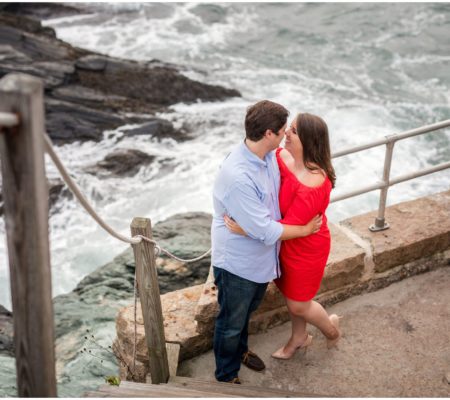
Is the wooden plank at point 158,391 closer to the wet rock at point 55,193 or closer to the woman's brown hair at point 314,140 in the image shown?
the woman's brown hair at point 314,140

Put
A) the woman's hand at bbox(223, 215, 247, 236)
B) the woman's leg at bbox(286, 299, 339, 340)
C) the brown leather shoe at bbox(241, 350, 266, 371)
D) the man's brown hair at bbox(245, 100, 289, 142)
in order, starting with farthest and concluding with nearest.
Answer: the brown leather shoe at bbox(241, 350, 266, 371) → the woman's leg at bbox(286, 299, 339, 340) → the woman's hand at bbox(223, 215, 247, 236) → the man's brown hair at bbox(245, 100, 289, 142)

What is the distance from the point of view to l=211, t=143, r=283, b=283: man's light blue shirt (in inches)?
116

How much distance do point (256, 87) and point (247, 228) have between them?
40.6ft

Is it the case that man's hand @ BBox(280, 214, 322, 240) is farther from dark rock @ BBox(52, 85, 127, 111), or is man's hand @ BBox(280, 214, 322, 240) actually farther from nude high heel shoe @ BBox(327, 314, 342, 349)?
dark rock @ BBox(52, 85, 127, 111)

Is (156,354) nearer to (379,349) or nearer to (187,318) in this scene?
(187,318)

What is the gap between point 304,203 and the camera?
10.3 ft

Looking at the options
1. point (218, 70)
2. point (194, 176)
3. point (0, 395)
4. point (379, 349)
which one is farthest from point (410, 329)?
point (218, 70)

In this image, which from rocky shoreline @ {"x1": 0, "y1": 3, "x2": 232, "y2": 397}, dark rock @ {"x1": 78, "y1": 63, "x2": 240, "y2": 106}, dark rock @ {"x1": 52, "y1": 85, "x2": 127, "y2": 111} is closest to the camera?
rocky shoreline @ {"x1": 0, "y1": 3, "x2": 232, "y2": 397}

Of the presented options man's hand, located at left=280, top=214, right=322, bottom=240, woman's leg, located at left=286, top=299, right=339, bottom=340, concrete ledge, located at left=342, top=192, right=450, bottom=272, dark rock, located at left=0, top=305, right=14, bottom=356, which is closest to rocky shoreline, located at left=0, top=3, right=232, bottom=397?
dark rock, located at left=0, top=305, right=14, bottom=356

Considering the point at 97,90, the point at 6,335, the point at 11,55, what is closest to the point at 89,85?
the point at 97,90

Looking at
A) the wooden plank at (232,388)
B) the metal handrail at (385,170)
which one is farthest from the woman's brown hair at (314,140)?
the wooden plank at (232,388)

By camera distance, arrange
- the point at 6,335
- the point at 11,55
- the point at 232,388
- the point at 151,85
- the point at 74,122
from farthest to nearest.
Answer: the point at 151,85 < the point at 11,55 < the point at 74,122 < the point at 6,335 < the point at 232,388

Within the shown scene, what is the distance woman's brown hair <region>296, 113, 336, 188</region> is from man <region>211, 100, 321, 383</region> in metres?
0.17

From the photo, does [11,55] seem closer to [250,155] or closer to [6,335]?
[6,335]
